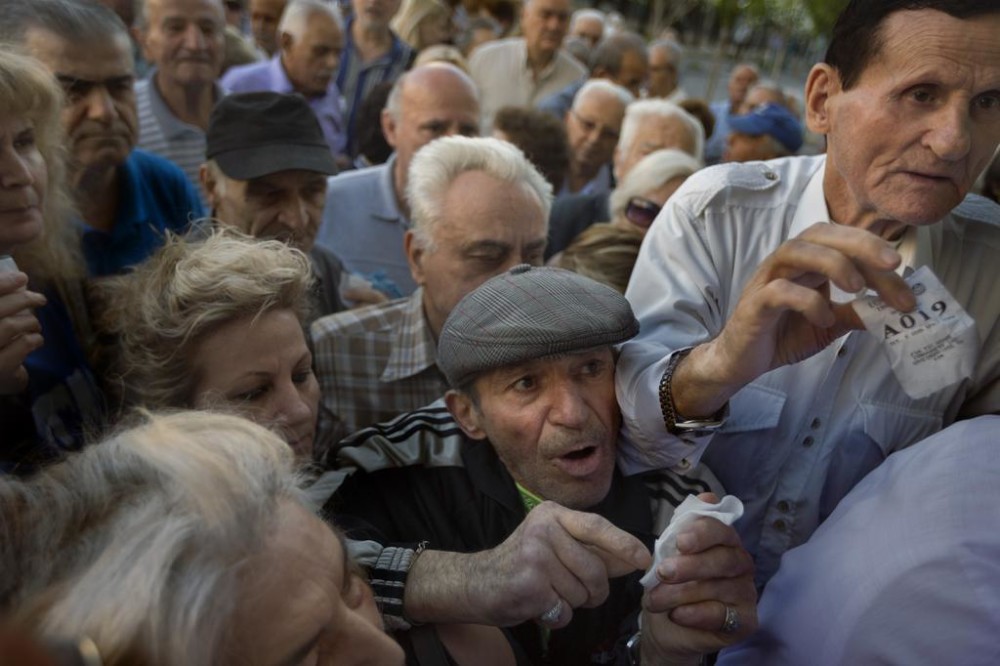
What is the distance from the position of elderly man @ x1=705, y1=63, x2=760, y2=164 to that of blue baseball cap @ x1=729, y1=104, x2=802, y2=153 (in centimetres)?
25

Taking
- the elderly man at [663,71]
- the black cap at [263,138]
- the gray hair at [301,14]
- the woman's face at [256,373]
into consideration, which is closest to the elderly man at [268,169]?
the black cap at [263,138]

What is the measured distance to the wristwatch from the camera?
68.1 inches

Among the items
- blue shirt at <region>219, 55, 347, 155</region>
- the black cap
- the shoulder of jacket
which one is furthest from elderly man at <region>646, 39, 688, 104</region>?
the shoulder of jacket

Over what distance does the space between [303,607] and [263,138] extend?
2.24m

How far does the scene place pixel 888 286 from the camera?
55.7 inches

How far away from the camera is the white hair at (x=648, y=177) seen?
3.99 m

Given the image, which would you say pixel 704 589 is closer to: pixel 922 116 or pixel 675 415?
pixel 675 415

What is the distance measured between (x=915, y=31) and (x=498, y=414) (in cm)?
108

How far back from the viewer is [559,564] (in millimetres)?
1494

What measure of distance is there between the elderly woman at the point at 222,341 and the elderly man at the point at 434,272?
61 centimetres

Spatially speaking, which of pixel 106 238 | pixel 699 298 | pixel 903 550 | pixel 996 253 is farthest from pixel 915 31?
pixel 106 238

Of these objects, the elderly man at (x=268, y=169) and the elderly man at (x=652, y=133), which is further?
the elderly man at (x=652, y=133)

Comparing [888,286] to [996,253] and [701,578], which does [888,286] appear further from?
[996,253]

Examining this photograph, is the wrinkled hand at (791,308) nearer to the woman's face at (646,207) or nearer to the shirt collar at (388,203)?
the woman's face at (646,207)
